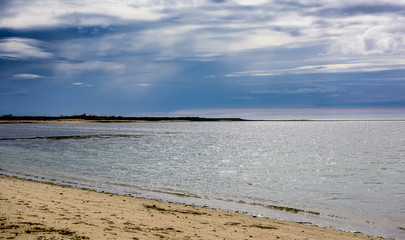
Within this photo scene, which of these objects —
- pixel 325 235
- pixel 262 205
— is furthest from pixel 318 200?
pixel 325 235

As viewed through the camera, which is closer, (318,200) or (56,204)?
(56,204)

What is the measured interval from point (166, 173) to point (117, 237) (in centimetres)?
2052

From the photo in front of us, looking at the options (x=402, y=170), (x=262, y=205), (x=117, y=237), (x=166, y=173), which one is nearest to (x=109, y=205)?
(x=117, y=237)

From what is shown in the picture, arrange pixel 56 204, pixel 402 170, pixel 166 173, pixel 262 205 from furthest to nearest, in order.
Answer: pixel 402 170, pixel 166 173, pixel 262 205, pixel 56 204

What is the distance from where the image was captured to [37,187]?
19.1 metres

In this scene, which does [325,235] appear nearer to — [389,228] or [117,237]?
[389,228]

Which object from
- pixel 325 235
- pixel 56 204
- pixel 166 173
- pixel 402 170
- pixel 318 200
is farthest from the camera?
pixel 402 170

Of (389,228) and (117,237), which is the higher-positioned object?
(117,237)

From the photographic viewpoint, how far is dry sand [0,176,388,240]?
10531mm

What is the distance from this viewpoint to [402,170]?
36.3 m

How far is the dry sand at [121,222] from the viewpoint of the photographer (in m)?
10.5

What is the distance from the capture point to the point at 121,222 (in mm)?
12180

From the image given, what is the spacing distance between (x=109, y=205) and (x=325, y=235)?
30.7 ft

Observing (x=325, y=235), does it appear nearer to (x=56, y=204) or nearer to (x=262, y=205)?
(x=262, y=205)
